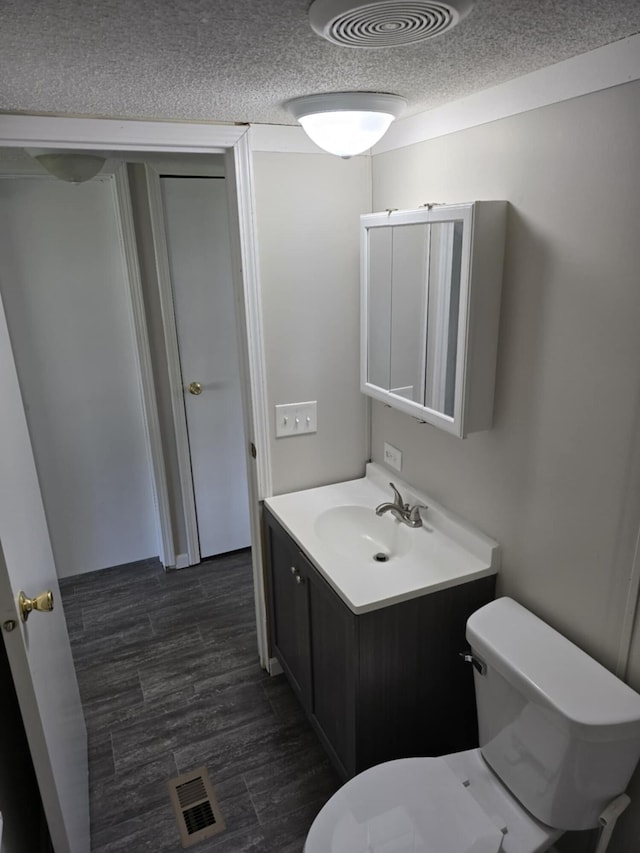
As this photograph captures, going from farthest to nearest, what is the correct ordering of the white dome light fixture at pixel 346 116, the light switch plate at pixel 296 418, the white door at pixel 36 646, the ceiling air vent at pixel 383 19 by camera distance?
the light switch plate at pixel 296 418
the white dome light fixture at pixel 346 116
the white door at pixel 36 646
the ceiling air vent at pixel 383 19

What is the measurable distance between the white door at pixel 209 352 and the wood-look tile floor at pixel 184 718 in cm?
36

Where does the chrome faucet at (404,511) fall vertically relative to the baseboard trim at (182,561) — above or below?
above

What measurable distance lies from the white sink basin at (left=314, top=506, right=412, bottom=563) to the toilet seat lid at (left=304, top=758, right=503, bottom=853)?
64 centimetres

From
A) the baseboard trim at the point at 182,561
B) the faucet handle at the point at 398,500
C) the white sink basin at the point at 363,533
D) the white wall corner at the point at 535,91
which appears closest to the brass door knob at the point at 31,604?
the white sink basin at the point at 363,533

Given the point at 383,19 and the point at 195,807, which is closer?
the point at 383,19

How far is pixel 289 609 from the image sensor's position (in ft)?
6.79

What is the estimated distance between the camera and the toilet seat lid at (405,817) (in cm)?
127

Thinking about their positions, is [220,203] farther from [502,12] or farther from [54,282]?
[502,12]

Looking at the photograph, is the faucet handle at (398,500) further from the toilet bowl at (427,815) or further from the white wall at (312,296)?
the toilet bowl at (427,815)

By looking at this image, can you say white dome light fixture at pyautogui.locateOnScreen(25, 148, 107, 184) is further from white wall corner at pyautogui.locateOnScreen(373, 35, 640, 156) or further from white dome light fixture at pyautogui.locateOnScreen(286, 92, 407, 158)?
white wall corner at pyautogui.locateOnScreen(373, 35, 640, 156)

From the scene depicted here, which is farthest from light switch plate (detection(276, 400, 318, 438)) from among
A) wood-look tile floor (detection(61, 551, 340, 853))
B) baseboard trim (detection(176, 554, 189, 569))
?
baseboard trim (detection(176, 554, 189, 569))

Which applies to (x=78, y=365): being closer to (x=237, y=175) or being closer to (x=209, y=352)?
(x=209, y=352)

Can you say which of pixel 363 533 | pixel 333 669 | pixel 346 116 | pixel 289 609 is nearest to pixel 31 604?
pixel 333 669

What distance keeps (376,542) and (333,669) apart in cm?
45
